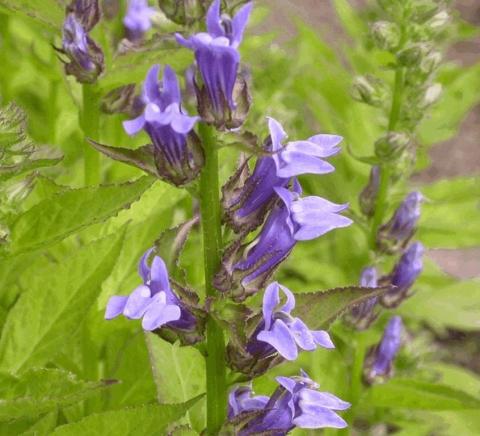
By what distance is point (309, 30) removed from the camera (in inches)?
110

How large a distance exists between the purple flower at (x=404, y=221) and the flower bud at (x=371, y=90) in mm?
235

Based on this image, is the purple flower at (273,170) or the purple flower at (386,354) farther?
the purple flower at (386,354)

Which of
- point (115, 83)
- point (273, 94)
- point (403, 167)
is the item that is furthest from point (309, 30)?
point (115, 83)

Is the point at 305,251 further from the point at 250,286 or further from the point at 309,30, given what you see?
the point at 250,286

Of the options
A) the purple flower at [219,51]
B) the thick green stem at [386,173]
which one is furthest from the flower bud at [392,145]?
the purple flower at [219,51]

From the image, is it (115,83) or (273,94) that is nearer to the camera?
(115,83)

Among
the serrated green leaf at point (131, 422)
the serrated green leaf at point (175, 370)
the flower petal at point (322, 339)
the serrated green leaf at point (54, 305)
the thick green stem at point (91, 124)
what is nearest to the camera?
the flower petal at point (322, 339)

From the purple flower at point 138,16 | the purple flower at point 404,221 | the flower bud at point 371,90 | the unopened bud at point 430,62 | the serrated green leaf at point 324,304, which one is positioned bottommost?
the serrated green leaf at point 324,304

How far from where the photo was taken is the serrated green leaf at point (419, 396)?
1.93 metres

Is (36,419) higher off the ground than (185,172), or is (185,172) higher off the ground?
(185,172)

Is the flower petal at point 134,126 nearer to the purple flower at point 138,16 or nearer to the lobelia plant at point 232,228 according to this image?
the lobelia plant at point 232,228

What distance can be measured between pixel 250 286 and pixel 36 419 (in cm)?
73

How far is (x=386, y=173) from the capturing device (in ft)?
6.73

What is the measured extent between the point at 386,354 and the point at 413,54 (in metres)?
0.74
